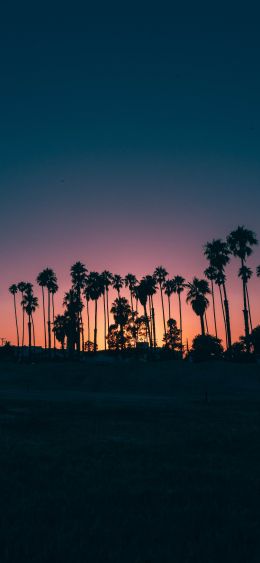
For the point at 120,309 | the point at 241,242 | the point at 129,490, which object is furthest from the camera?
the point at 120,309

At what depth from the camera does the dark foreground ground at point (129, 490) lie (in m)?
5.55

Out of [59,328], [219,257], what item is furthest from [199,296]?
[59,328]

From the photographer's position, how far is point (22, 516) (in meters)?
6.75

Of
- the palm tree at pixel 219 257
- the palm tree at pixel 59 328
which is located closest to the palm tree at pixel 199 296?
the palm tree at pixel 219 257

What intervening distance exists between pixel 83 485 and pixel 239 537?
359cm

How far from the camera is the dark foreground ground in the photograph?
218 inches

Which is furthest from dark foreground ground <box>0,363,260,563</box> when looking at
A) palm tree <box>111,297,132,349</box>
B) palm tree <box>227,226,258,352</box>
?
palm tree <box>111,297,132,349</box>

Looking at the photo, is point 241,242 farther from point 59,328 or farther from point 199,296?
point 59,328

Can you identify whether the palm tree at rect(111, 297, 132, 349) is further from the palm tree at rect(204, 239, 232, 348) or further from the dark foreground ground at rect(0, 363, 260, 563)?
the dark foreground ground at rect(0, 363, 260, 563)

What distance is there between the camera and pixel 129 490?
27.0 ft

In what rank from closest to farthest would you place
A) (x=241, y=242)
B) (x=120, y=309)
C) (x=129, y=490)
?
(x=129, y=490) < (x=241, y=242) < (x=120, y=309)

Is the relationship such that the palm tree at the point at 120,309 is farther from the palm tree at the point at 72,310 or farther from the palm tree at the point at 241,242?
the palm tree at the point at 241,242

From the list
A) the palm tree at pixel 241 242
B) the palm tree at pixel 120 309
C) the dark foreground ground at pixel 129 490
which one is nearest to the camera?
the dark foreground ground at pixel 129 490

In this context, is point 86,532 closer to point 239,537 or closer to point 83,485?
point 239,537
